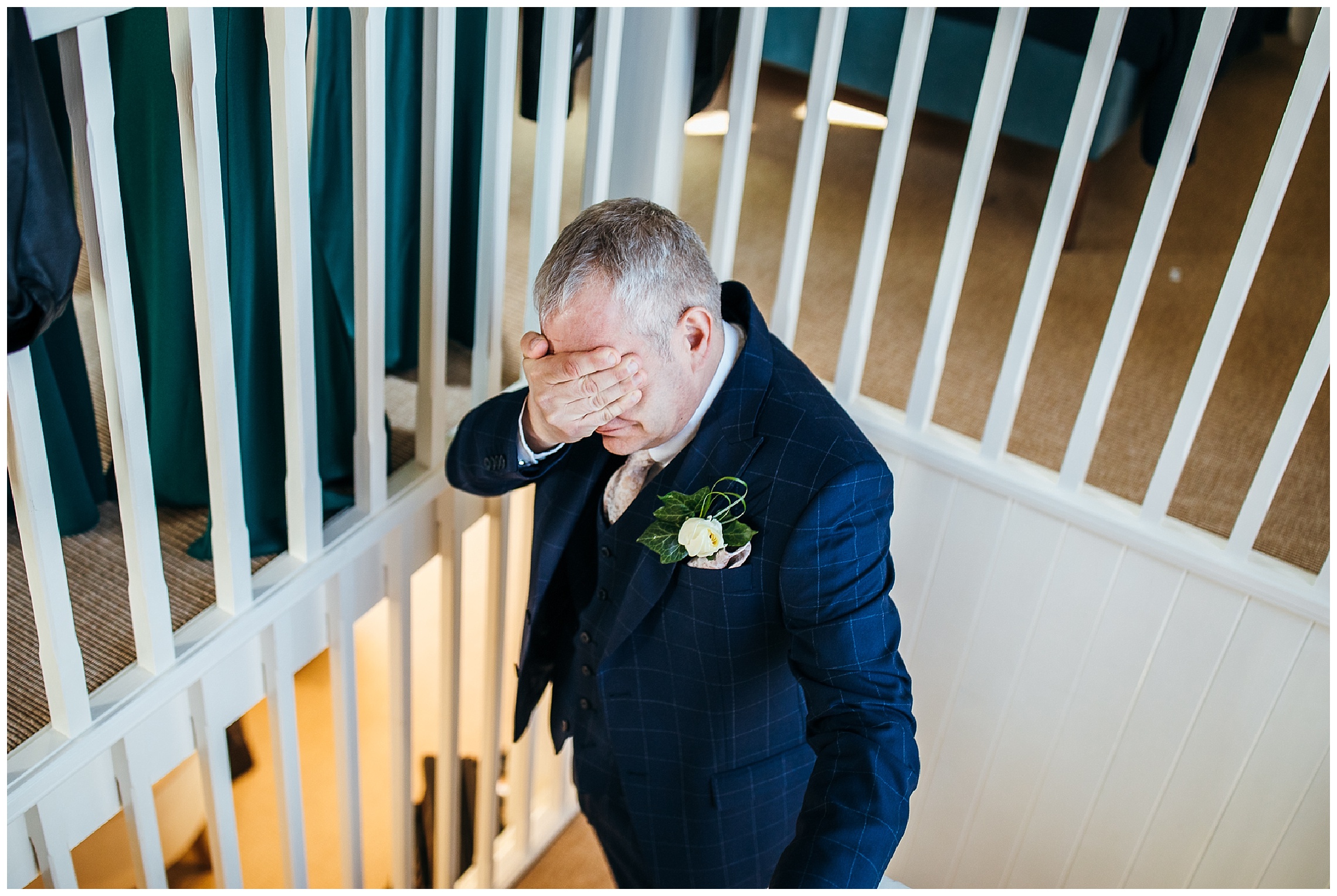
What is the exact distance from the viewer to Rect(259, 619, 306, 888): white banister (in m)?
1.92

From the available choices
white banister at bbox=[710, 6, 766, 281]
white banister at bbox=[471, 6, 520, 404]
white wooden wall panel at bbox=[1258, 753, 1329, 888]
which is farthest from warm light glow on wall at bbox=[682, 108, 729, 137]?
white wooden wall panel at bbox=[1258, 753, 1329, 888]

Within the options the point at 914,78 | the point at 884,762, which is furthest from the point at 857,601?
the point at 914,78

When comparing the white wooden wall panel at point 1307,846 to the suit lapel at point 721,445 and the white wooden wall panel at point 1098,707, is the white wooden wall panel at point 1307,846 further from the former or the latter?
the suit lapel at point 721,445

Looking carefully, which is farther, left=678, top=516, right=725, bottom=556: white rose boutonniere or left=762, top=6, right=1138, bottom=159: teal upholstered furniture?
left=762, top=6, right=1138, bottom=159: teal upholstered furniture

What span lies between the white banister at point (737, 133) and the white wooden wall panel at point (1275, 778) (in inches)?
48.6

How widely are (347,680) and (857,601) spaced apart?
3.54ft

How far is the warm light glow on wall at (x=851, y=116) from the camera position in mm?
3887

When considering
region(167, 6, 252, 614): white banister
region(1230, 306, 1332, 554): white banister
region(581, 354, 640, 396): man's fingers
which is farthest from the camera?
region(1230, 306, 1332, 554): white banister

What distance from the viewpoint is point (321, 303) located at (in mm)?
1910

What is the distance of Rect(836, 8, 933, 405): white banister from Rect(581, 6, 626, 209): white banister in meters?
0.47

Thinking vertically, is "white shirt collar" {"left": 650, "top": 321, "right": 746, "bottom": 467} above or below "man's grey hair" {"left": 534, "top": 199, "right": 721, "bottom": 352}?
below

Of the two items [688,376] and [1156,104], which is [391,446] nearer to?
[688,376]

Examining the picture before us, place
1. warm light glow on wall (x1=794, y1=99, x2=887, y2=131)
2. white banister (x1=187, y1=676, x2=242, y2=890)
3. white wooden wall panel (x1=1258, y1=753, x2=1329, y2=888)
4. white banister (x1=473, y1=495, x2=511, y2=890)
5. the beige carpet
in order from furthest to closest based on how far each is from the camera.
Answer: warm light glow on wall (x1=794, y1=99, x2=887, y2=131), the beige carpet, white banister (x1=473, y1=495, x2=511, y2=890), white wooden wall panel (x1=1258, y1=753, x2=1329, y2=888), white banister (x1=187, y1=676, x2=242, y2=890)

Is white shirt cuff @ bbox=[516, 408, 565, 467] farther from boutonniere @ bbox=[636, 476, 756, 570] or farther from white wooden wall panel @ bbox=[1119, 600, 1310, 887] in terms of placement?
white wooden wall panel @ bbox=[1119, 600, 1310, 887]
